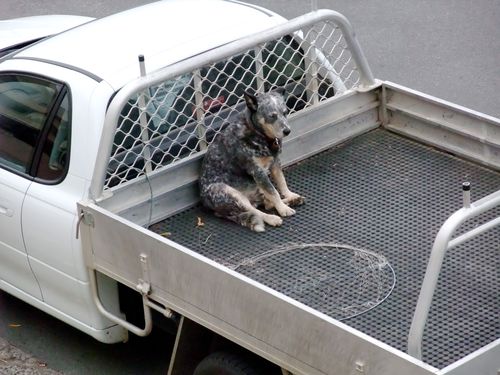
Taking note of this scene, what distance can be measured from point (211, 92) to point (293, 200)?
801mm

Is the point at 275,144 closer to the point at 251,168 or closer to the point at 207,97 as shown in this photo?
the point at 251,168

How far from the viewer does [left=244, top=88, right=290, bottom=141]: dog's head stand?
5973mm

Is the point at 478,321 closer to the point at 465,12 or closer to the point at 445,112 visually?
the point at 445,112

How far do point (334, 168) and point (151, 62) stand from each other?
1202 mm

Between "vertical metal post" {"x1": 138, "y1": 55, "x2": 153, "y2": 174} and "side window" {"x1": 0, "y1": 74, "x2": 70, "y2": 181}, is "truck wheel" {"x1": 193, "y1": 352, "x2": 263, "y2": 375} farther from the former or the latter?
"side window" {"x1": 0, "y1": 74, "x2": 70, "y2": 181}

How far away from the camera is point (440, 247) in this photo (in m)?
4.35

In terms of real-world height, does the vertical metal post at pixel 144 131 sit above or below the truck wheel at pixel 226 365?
above

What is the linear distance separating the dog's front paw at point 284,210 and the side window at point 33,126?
118cm

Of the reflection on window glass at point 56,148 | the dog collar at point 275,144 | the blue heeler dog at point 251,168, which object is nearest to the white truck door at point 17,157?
the reflection on window glass at point 56,148

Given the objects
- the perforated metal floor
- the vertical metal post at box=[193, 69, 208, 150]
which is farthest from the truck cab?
the perforated metal floor

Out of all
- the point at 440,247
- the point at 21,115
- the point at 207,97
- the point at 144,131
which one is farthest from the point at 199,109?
the point at 440,247

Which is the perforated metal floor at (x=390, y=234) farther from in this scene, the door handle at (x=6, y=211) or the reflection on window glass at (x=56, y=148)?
the door handle at (x=6, y=211)

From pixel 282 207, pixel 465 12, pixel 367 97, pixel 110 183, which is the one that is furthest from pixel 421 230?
pixel 465 12

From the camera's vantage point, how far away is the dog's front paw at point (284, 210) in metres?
6.06
